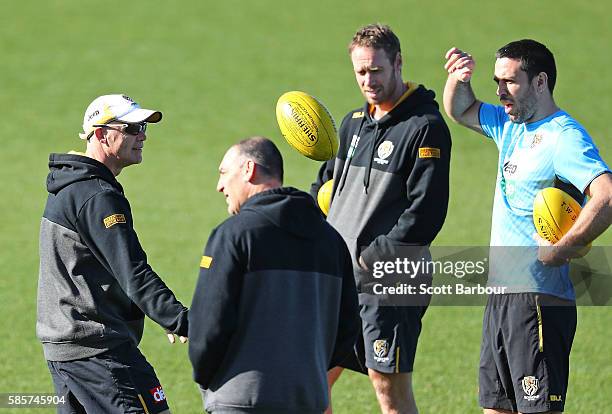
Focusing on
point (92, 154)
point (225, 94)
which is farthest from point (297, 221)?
point (225, 94)

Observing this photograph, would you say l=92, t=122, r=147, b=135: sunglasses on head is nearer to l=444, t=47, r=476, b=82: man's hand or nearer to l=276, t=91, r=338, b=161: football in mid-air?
l=276, t=91, r=338, b=161: football in mid-air

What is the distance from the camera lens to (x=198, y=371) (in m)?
5.65

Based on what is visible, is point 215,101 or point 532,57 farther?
point 215,101

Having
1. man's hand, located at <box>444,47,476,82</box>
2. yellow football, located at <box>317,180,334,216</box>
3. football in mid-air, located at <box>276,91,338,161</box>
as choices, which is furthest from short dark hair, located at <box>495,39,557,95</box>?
yellow football, located at <box>317,180,334,216</box>

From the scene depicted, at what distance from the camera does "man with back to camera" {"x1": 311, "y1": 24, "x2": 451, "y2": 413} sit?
7.58 meters

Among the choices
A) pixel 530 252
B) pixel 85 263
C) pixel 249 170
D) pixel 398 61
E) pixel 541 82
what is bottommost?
pixel 85 263

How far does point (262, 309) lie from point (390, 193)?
7.65 feet

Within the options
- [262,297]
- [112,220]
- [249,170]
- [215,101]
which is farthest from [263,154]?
[215,101]

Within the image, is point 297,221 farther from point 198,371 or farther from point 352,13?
point 352,13

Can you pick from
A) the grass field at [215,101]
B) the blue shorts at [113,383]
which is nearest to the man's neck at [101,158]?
the blue shorts at [113,383]

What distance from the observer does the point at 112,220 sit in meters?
6.49

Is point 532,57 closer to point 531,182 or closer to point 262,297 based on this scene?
point 531,182

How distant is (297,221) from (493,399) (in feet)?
7.32

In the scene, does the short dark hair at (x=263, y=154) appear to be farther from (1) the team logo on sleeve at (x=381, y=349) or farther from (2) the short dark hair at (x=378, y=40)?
(1) the team logo on sleeve at (x=381, y=349)
